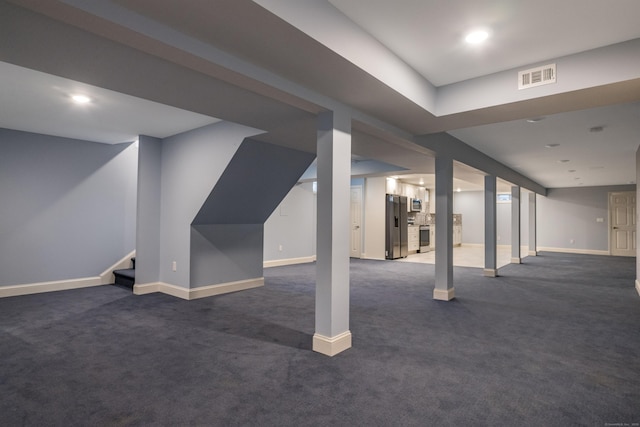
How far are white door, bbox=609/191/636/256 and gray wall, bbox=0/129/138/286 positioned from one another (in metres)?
14.1

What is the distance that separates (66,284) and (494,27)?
6.48 metres

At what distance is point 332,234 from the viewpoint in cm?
301

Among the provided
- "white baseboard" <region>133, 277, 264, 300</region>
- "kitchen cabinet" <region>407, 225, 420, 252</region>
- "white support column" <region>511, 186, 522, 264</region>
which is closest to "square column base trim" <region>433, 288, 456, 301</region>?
"white baseboard" <region>133, 277, 264, 300</region>

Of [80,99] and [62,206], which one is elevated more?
[80,99]

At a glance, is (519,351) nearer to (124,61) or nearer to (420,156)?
(420,156)

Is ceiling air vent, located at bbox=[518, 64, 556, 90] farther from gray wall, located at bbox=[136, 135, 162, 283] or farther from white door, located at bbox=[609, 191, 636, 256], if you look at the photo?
white door, located at bbox=[609, 191, 636, 256]

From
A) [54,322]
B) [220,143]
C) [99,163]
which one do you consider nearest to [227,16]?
[220,143]

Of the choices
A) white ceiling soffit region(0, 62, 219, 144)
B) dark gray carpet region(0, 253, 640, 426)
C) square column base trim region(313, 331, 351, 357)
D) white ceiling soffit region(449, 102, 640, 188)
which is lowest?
dark gray carpet region(0, 253, 640, 426)

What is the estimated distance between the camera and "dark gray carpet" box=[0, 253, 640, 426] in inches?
83.1

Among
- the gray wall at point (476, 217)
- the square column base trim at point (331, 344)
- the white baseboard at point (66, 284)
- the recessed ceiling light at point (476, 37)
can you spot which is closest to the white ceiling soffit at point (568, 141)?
the recessed ceiling light at point (476, 37)

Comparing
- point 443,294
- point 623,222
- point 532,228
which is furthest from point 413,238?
point 623,222

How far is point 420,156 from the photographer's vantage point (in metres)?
5.55

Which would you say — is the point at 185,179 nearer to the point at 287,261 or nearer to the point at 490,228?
the point at 287,261

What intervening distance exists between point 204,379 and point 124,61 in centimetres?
220
